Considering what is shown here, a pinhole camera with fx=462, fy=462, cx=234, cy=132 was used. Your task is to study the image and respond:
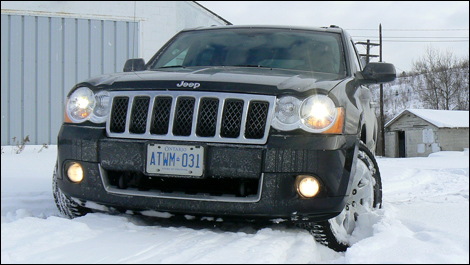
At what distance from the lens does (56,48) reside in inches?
419

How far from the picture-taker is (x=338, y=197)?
2.44 metres

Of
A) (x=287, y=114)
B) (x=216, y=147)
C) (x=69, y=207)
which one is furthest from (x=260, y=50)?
(x=69, y=207)

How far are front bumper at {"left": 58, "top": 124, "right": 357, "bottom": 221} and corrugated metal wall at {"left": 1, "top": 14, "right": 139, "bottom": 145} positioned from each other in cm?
853

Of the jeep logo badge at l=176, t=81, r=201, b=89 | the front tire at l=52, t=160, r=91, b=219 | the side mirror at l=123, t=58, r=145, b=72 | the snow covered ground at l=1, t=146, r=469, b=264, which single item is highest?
the side mirror at l=123, t=58, r=145, b=72

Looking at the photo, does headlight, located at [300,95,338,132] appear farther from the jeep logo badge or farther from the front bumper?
the jeep logo badge

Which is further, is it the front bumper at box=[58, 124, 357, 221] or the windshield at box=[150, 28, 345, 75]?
the windshield at box=[150, 28, 345, 75]

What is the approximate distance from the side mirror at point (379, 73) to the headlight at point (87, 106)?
182 centimetres

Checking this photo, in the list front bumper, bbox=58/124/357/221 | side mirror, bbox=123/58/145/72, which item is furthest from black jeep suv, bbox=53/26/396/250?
side mirror, bbox=123/58/145/72

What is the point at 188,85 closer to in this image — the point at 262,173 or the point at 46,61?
the point at 262,173

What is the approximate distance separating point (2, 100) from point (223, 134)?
30.5ft

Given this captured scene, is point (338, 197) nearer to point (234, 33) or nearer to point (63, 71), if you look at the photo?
point (234, 33)

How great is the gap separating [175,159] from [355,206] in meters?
1.23

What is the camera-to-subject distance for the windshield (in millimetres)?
3543

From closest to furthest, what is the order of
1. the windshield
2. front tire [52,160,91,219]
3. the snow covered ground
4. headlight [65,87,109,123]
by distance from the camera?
the snow covered ground, headlight [65,87,109,123], front tire [52,160,91,219], the windshield
